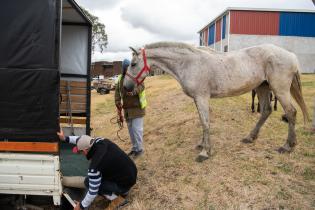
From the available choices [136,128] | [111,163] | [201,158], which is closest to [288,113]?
[201,158]

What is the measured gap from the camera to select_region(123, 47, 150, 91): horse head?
249 inches

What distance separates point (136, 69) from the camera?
635 cm

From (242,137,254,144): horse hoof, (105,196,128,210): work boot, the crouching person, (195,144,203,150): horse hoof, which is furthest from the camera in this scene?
(242,137,254,144): horse hoof

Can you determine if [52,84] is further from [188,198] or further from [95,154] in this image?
[188,198]

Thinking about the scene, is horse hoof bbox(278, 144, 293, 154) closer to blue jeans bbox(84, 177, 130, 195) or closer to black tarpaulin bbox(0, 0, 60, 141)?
blue jeans bbox(84, 177, 130, 195)

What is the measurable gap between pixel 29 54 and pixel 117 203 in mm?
2437

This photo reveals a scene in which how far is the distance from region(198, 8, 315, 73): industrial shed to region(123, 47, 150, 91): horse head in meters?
26.1

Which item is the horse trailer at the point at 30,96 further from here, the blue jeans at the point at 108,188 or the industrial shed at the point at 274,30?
the industrial shed at the point at 274,30

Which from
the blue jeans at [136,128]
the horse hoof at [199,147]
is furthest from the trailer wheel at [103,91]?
the horse hoof at [199,147]

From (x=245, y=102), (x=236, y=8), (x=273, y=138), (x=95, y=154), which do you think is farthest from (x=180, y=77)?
(x=236, y=8)

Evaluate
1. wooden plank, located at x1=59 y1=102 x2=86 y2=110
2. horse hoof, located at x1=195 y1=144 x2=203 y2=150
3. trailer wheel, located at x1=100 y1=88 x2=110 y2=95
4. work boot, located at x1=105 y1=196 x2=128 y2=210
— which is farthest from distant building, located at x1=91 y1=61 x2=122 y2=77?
work boot, located at x1=105 y1=196 x2=128 y2=210

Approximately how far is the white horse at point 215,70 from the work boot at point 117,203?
1683 mm

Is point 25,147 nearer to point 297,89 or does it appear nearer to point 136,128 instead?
point 136,128

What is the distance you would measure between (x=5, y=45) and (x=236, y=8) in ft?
95.8
